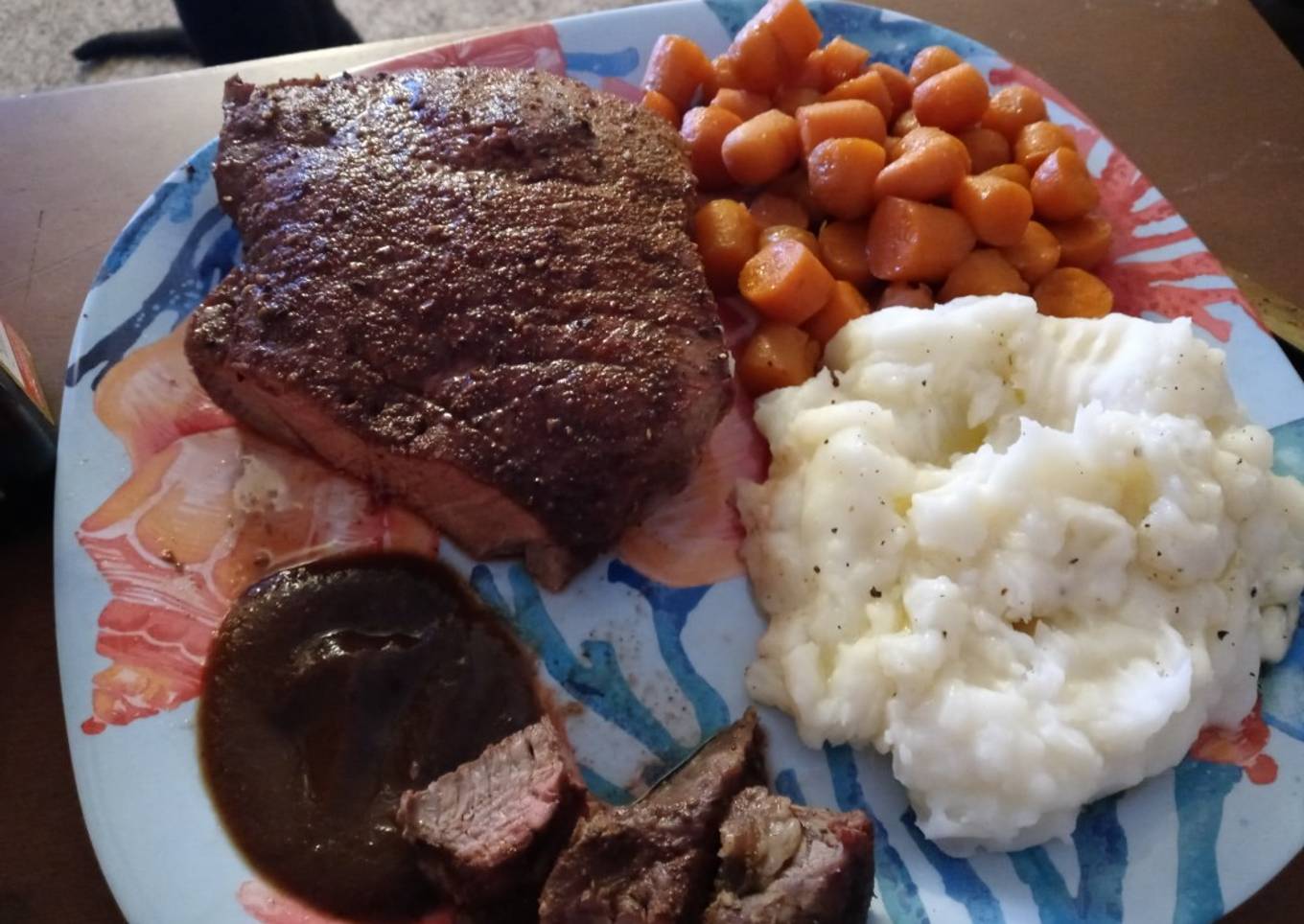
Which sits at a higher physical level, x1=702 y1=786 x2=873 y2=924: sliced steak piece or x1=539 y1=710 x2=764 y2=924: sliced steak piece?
x1=702 y1=786 x2=873 y2=924: sliced steak piece

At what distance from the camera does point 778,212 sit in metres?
3.16

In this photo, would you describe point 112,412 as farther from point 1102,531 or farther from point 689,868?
point 1102,531

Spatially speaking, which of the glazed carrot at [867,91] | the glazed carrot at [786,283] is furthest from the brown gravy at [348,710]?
the glazed carrot at [867,91]

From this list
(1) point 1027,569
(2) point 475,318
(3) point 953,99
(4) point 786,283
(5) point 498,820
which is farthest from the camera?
(3) point 953,99

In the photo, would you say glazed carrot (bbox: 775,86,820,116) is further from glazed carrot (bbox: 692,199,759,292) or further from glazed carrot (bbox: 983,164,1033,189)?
glazed carrot (bbox: 983,164,1033,189)

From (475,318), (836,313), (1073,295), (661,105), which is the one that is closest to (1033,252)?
(1073,295)

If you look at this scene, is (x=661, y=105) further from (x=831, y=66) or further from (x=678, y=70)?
(x=831, y=66)

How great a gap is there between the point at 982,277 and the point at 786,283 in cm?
61

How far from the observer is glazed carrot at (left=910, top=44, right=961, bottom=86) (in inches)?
132

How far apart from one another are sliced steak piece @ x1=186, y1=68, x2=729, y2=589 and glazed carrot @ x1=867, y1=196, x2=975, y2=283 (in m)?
0.61

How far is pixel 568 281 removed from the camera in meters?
2.64

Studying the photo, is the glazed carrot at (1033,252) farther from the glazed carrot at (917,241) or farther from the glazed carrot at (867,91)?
the glazed carrot at (867,91)

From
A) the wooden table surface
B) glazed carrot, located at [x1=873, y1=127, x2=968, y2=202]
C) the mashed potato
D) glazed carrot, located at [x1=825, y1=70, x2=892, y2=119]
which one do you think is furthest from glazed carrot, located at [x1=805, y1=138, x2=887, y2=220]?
the wooden table surface

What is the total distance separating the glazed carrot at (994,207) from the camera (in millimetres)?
2949
